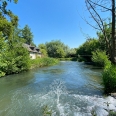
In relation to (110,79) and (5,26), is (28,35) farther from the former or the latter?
(110,79)

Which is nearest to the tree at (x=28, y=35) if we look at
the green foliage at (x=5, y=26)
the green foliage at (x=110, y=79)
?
the green foliage at (x=5, y=26)

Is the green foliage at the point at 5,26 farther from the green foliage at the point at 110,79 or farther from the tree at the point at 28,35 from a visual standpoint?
the tree at the point at 28,35

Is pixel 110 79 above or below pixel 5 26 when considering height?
below

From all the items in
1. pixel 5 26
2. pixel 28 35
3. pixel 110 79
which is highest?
pixel 28 35

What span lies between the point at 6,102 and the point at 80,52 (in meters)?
48.0

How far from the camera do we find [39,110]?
5859 mm

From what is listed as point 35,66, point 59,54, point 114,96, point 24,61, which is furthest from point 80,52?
point 114,96

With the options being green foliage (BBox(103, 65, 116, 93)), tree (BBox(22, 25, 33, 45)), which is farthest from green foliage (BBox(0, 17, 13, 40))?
tree (BBox(22, 25, 33, 45))

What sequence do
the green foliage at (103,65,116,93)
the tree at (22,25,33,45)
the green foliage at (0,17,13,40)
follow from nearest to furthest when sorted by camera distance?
the green foliage at (103,65,116,93) < the green foliage at (0,17,13,40) < the tree at (22,25,33,45)

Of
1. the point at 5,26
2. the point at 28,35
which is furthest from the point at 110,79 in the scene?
the point at 28,35

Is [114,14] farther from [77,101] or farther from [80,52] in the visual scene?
[80,52]

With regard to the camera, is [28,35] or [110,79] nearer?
[110,79]

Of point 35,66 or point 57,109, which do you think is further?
point 35,66

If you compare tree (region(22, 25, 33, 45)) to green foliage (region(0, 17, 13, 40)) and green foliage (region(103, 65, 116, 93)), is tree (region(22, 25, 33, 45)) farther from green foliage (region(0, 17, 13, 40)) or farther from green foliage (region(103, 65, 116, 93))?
green foliage (region(103, 65, 116, 93))
